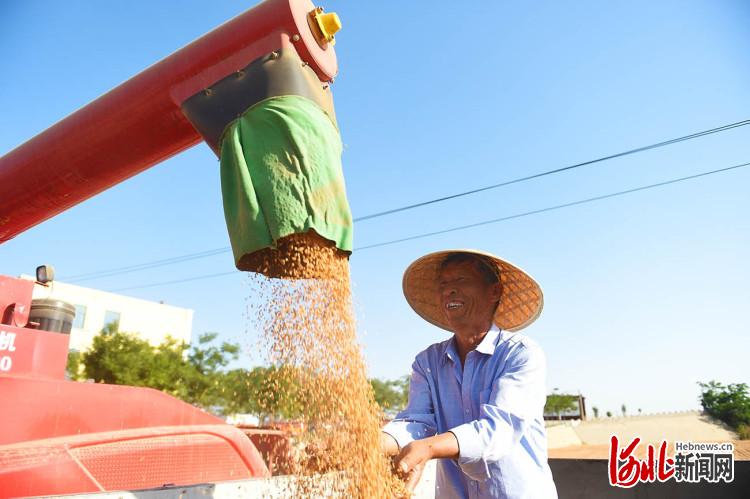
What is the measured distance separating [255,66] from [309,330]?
3.14ft

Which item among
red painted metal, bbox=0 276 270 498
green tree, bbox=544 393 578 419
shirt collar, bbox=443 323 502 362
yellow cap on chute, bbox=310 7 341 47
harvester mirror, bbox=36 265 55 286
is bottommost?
green tree, bbox=544 393 578 419

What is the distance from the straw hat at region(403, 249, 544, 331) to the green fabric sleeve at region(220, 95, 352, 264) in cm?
67

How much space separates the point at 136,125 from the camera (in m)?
2.18

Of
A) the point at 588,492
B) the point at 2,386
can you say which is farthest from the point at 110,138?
the point at 588,492

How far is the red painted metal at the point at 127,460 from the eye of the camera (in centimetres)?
222

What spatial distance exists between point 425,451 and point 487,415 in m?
0.27

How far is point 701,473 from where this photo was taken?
302 centimetres

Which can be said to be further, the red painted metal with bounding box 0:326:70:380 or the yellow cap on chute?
the red painted metal with bounding box 0:326:70:380

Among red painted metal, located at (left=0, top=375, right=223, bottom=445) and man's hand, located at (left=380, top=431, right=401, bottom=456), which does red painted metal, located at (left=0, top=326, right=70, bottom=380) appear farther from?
man's hand, located at (left=380, top=431, right=401, bottom=456)

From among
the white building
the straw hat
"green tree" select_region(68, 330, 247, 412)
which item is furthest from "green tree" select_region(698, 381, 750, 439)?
the white building

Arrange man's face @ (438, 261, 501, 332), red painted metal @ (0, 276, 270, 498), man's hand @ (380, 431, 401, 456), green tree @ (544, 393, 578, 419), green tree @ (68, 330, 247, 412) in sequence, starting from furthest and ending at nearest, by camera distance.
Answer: green tree @ (544, 393, 578, 419), green tree @ (68, 330, 247, 412), red painted metal @ (0, 276, 270, 498), man's face @ (438, 261, 501, 332), man's hand @ (380, 431, 401, 456)

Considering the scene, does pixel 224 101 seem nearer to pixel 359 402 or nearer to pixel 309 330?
pixel 309 330

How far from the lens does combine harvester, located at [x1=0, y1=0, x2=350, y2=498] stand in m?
1.93

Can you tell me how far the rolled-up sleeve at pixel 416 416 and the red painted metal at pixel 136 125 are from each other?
49.9 inches
